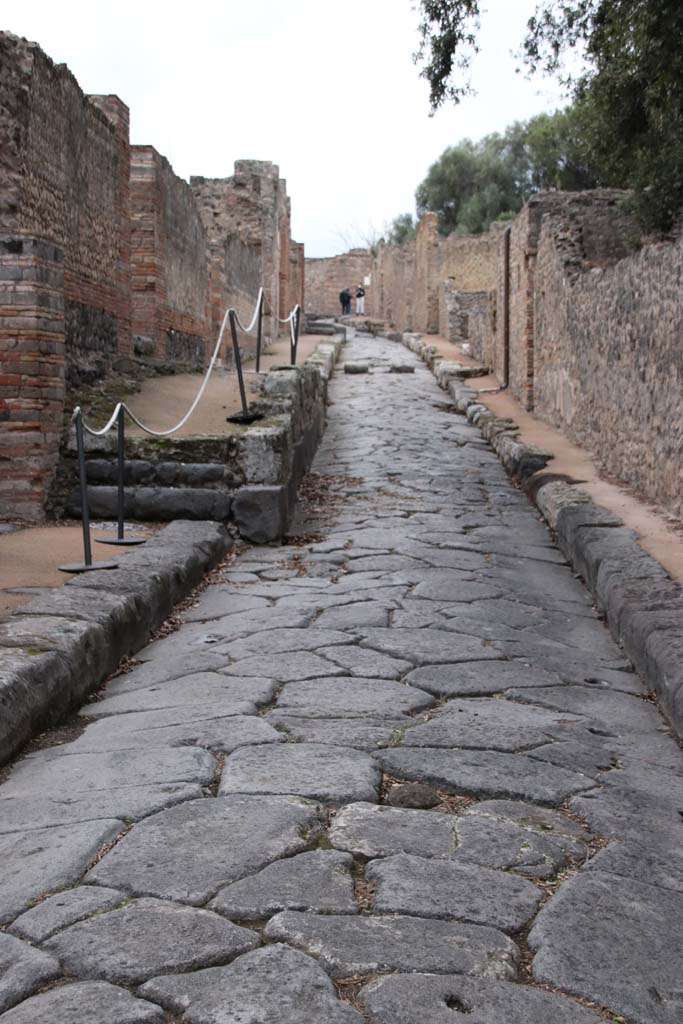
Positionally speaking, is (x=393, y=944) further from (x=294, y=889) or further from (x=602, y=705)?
(x=602, y=705)

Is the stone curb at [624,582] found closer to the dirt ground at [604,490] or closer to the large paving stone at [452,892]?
the dirt ground at [604,490]

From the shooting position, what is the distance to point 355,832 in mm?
2842

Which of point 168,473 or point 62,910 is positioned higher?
point 168,473

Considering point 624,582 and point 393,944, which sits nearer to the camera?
point 393,944

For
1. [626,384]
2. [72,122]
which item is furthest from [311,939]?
[72,122]

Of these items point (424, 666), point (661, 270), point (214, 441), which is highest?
point (661, 270)

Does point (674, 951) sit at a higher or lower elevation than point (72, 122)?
lower

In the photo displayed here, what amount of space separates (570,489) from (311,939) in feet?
21.7

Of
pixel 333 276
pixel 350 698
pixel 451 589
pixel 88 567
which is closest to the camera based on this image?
pixel 350 698

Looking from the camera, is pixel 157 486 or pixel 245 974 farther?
pixel 157 486

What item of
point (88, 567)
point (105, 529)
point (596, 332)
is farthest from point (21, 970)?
point (596, 332)

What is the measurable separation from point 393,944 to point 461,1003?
248 millimetres

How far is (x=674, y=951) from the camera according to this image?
2281mm

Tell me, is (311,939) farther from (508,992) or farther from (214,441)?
(214,441)
